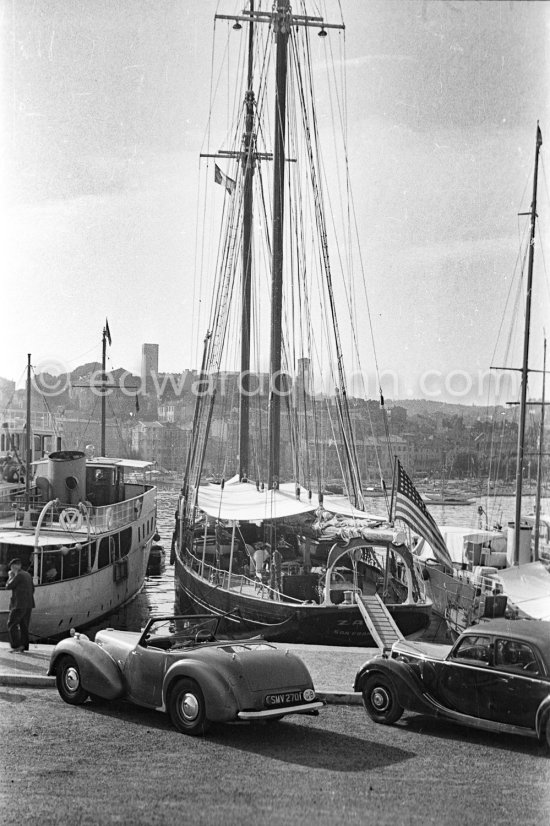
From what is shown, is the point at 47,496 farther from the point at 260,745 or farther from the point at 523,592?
the point at 260,745

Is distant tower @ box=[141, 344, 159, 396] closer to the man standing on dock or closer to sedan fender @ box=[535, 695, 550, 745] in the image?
the man standing on dock

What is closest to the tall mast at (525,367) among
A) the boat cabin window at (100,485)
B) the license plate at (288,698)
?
the license plate at (288,698)

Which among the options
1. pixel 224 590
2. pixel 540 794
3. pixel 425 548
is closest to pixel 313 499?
pixel 224 590

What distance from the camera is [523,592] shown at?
42.4ft

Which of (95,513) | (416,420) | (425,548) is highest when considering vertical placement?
(416,420)

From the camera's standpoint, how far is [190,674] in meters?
6.96

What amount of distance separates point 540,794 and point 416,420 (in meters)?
21.4

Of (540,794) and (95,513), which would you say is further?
(95,513)

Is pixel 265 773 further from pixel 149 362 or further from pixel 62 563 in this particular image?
pixel 149 362

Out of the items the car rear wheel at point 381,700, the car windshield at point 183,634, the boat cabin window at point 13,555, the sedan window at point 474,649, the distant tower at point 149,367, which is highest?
the distant tower at point 149,367

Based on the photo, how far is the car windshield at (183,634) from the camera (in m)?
7.59

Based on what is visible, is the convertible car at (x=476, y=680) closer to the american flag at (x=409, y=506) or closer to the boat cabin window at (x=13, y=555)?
the american flag at (x=409, y=506)

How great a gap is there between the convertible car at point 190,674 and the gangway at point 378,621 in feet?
10.8

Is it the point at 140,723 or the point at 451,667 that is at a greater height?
the point at 451,667
